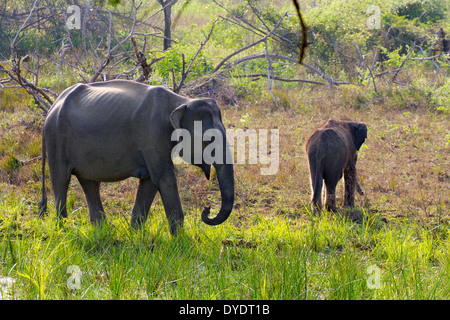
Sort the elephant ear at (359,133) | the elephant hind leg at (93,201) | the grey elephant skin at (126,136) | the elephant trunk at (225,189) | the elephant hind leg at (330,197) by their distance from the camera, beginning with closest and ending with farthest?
the elephant trunk at (225,189), the grey elephant skin at (126,136), the elephant hind leg at (93,201), the elephant hind leg at (330,197), the elephant ear at (359,133)

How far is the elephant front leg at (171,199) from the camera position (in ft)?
18.0

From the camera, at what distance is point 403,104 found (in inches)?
486

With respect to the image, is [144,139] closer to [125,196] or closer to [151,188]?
[151,188]

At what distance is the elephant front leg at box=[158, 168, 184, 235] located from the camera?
18.0 ft

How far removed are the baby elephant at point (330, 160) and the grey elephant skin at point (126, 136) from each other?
189cm

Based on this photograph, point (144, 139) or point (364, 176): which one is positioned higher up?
point (144, 139)

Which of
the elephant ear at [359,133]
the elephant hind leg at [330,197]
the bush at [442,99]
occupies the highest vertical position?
the bush at [442,99]

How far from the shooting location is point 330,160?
696 centimetres

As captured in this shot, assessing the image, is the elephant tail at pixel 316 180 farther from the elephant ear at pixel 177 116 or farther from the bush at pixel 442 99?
the bush at pixel 442 99

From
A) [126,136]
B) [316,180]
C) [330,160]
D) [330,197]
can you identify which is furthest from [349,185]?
[126,136]

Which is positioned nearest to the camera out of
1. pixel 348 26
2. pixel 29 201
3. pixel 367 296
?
pixel 367 296

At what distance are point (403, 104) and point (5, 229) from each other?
30.6ft

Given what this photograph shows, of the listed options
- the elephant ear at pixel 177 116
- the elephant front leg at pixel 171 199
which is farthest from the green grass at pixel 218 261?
the elephant ear at pixel 177 116
